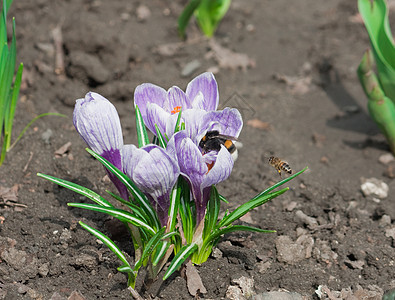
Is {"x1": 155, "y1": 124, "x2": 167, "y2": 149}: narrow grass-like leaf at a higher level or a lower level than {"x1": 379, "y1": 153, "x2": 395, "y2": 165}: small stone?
higher

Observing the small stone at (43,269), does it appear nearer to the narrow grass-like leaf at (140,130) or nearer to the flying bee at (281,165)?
the narrow grass-like leaf at (140,130)

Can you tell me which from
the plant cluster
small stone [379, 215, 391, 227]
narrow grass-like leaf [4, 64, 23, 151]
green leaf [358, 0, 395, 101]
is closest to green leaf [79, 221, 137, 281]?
the plant cluster

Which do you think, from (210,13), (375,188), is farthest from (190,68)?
(375,188)

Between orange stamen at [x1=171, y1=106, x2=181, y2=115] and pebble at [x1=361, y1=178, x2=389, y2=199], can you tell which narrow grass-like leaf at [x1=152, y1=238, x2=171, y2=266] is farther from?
pebble at [x1=361, y1=178, x2=389, y2=199]

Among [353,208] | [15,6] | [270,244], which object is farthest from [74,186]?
[15,6]

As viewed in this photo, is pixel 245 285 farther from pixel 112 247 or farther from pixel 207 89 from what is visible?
pixel 207 89

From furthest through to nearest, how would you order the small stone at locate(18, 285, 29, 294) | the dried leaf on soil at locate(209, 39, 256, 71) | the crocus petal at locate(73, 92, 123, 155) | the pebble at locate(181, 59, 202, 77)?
the dried leaf on soil at locate(209, 39, 256, 71) < the pebble at locate(181, 59, 202, 77) < the small stone at locate(18, 285, 29, 294) < the crocus petal at locate(73, 92, 123, 155)
